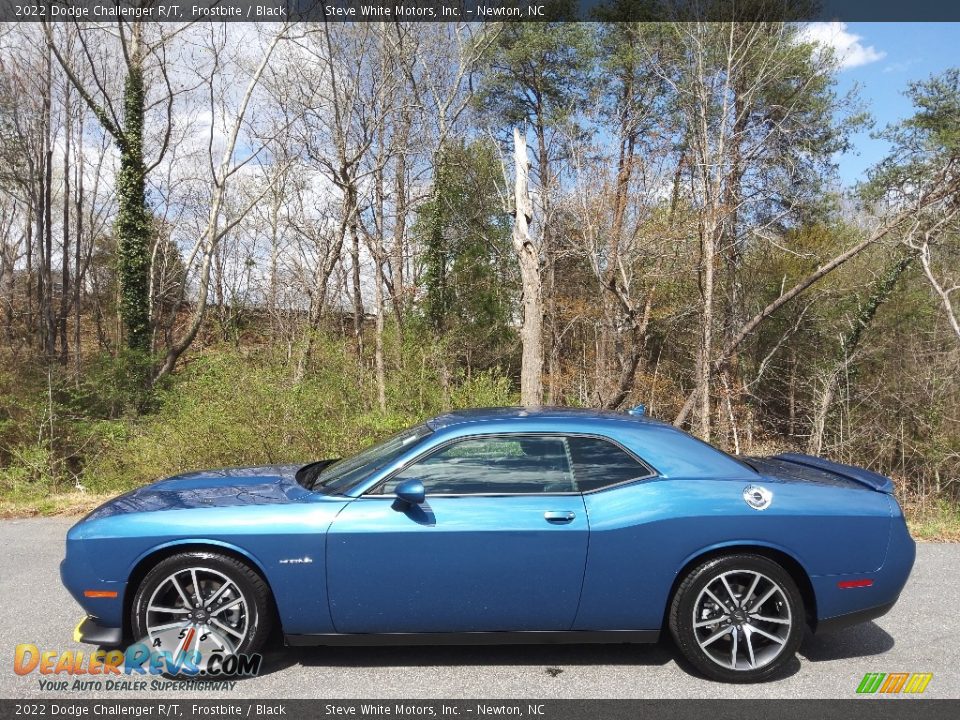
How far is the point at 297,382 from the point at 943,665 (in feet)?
25.8

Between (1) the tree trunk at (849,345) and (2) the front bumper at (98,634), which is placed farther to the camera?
(1) the tree trunk at (849,345)

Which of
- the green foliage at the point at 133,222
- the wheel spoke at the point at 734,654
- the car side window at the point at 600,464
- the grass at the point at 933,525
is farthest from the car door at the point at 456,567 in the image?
the green foliage at the point at 133,222

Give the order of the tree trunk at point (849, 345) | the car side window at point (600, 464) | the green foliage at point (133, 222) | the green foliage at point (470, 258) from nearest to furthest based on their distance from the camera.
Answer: the car side window at point (600, 464)
the tree trunk at point (849, 345)
the green foliage at point (133, 222)
the green foliage at point (470, 258)

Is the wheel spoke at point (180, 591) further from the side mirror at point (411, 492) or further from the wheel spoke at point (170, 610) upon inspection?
the side mirror at point (411, 492)

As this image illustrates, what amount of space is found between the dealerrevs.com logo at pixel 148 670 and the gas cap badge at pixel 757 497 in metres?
2.75

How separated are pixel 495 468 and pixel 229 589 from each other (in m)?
1.53

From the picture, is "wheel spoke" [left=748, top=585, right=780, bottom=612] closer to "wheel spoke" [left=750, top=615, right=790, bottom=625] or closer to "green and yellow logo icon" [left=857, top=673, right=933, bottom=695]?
"wheel spoke" [left=750, top=615, right=790, bottom=625]

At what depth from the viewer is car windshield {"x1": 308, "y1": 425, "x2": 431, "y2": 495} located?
381 centimetres

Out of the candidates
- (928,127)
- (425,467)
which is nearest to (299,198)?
(928,127)

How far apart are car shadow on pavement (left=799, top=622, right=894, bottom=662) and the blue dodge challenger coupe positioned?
15.0 inches

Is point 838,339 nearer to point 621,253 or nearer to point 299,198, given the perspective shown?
point 621,253

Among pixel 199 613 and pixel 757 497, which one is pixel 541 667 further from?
pixel 199 613

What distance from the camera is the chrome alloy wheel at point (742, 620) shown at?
3.52 m

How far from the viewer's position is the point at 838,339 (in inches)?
711
